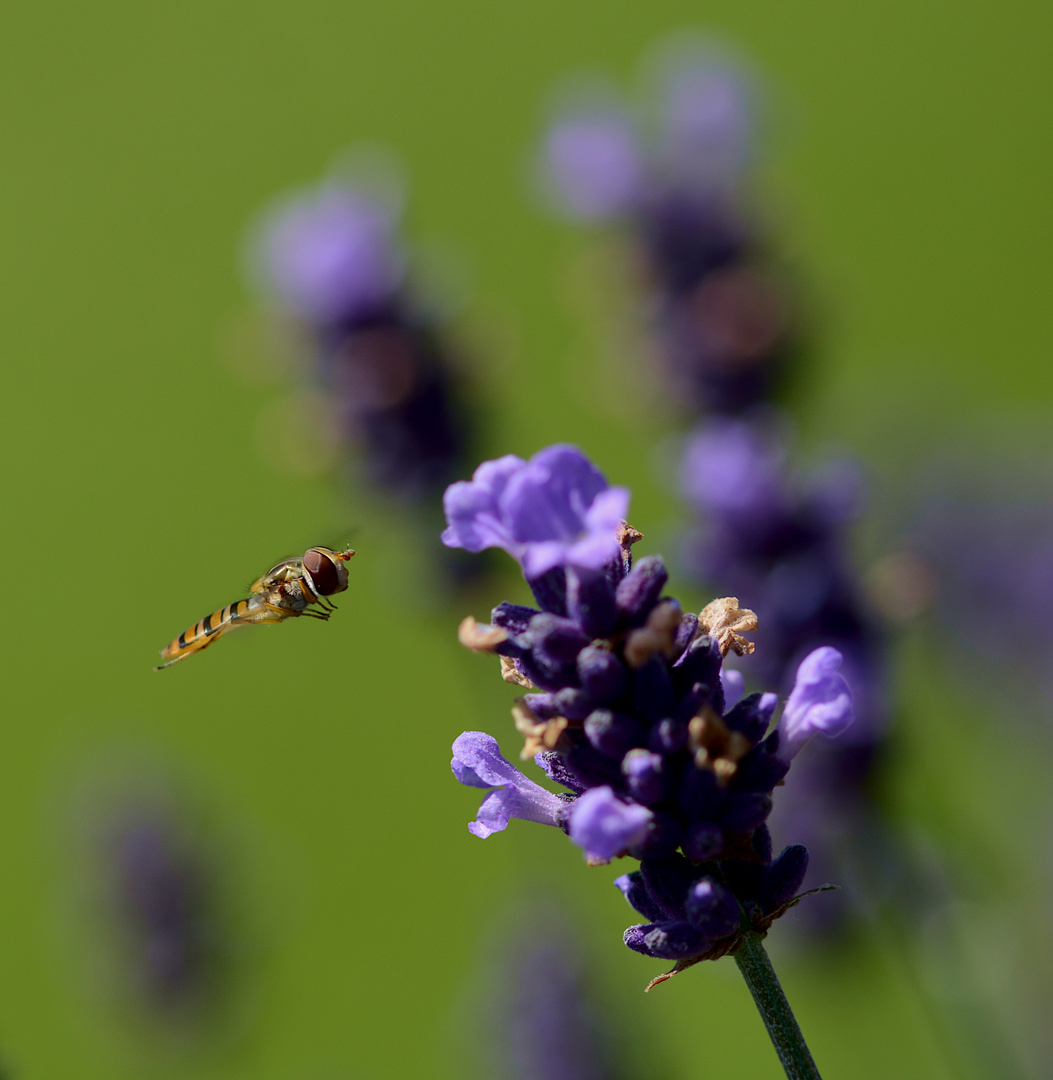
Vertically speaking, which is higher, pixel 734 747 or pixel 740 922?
pixel 734 747

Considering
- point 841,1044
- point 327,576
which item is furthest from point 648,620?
point 841,1044

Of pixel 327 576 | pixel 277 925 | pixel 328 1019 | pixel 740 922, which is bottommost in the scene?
pixel 740 922

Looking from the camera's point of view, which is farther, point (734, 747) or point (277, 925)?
point (277, 925)

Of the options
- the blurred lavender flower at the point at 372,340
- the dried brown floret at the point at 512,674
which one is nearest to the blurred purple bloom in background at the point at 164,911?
the blurred lavender flower at the point at 372,340

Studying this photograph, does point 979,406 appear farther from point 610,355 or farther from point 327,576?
point 327,576

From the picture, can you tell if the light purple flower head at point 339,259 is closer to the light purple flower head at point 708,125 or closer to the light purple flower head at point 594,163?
the light purple flower head at point 594,163

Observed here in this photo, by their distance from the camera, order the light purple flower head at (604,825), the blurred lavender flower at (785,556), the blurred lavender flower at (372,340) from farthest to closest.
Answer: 1. the blurred lavender flower at (372,340)
2. the blurred lavender flower at (785,556)
3. the light purple flower head at (604,825)
